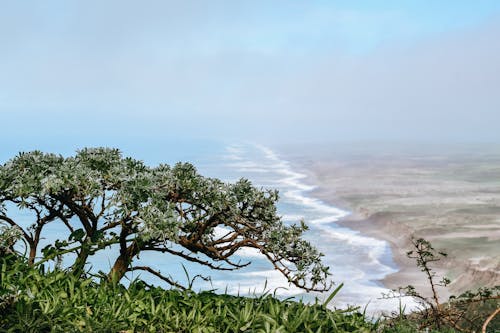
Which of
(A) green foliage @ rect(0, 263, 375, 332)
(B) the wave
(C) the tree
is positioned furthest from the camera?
(B) the wave

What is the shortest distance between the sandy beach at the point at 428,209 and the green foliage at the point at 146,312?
5.17m

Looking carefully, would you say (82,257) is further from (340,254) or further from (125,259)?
(340,254)

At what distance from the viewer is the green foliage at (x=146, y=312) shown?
5.41 metres

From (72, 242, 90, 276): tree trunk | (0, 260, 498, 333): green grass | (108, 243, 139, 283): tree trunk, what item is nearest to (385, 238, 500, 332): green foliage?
(0, 260, 498, 333): green grass

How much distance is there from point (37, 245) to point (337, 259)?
2145cm

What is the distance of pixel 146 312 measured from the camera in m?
5.69

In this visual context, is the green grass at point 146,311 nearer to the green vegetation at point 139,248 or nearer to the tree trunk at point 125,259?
the green vegetation at point 139,248

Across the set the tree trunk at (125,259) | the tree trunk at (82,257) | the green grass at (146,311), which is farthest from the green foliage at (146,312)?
the tree trunk at (125,259)

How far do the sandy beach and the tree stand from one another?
3404mm

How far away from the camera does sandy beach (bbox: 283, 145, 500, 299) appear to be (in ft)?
85.3

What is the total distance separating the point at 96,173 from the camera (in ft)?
23.8

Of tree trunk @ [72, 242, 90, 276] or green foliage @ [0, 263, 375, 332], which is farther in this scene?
tree trunk @ [72, 242, 90, 276]

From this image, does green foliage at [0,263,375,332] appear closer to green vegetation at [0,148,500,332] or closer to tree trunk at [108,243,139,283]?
green vegetation at [0,148,500,332]

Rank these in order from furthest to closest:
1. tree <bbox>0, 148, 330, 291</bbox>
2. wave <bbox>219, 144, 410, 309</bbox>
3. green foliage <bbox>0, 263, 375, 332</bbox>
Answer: wave <bbox>219, 144, 410, 309</bbox> < tree <bbox>0, 148, 330, 291</bbox> < green foliage <bbox>0, 263, 375, 332</bbox>
